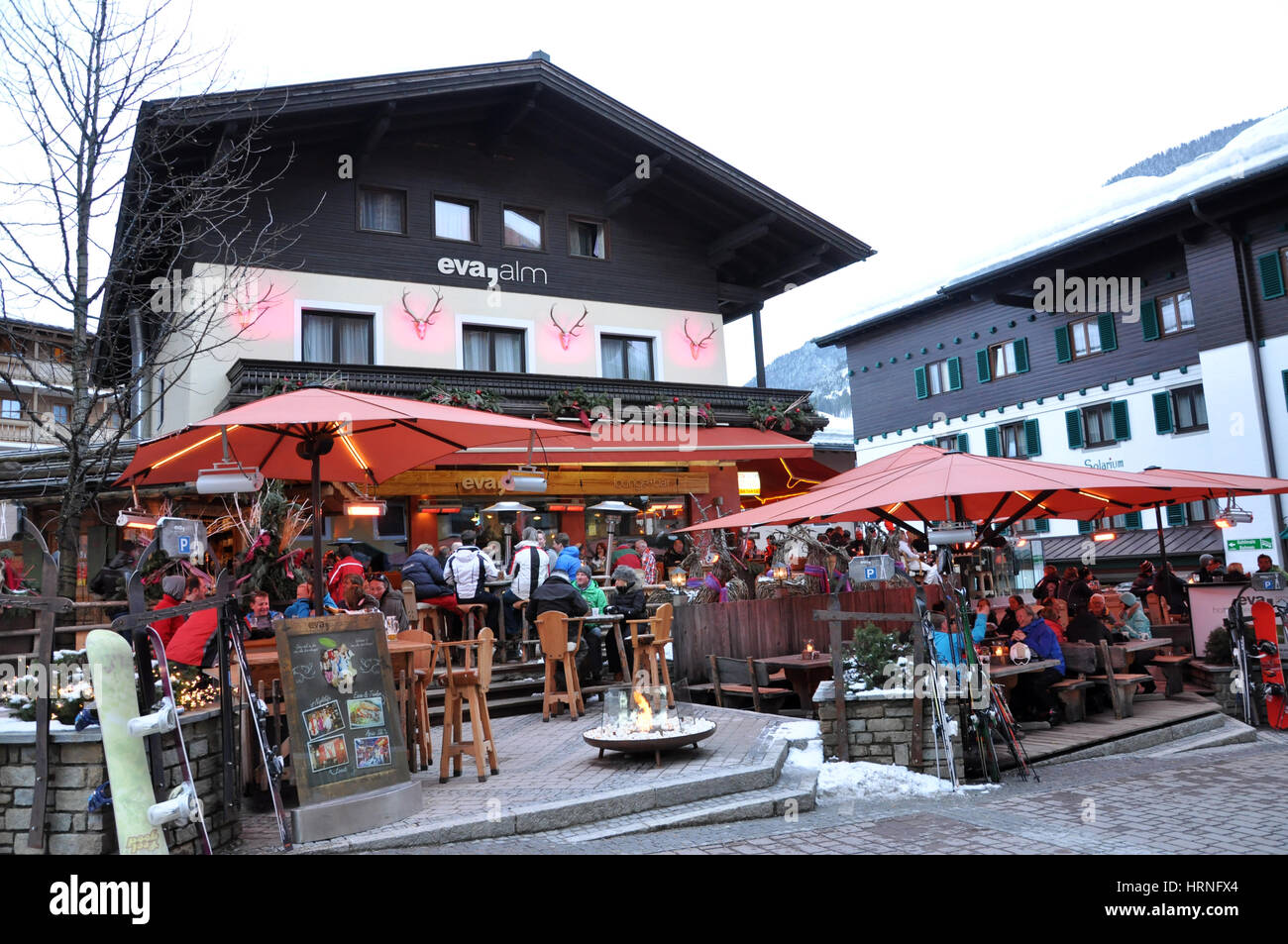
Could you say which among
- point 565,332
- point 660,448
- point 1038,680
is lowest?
point 1038,680

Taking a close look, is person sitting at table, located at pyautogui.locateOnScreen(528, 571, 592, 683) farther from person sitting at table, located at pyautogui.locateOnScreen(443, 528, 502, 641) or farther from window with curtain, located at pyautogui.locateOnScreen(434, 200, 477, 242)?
window with curtain, located at pyautogui.locateOnScreen(434, 200, 477, 242)

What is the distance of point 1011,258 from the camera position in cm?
2983

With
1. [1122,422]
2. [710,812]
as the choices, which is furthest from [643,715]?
[1122,422]

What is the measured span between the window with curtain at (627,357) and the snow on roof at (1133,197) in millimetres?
12418

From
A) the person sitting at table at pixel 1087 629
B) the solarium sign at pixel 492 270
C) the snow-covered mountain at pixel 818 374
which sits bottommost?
the person sitting at table at pixel 1087 629

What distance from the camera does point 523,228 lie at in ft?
72.4

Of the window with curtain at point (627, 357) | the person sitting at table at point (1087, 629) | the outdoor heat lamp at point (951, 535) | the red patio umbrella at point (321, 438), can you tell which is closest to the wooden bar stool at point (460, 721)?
the red patio umbrella at point (321, 438)

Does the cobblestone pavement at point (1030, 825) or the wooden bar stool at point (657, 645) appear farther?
the wooden bar stool at point (657, 645)

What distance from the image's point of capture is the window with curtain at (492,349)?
20.9 metres

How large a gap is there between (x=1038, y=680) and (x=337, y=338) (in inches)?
572

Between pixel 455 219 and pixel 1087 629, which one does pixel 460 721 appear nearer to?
pixel 1087 629

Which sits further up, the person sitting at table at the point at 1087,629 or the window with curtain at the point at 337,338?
the window with curtain at the point at 337,338

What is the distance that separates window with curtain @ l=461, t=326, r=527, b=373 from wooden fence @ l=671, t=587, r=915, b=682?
380 inches

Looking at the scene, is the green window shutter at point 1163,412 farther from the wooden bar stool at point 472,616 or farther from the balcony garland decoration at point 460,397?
the wooden bar stool at point 472,616
